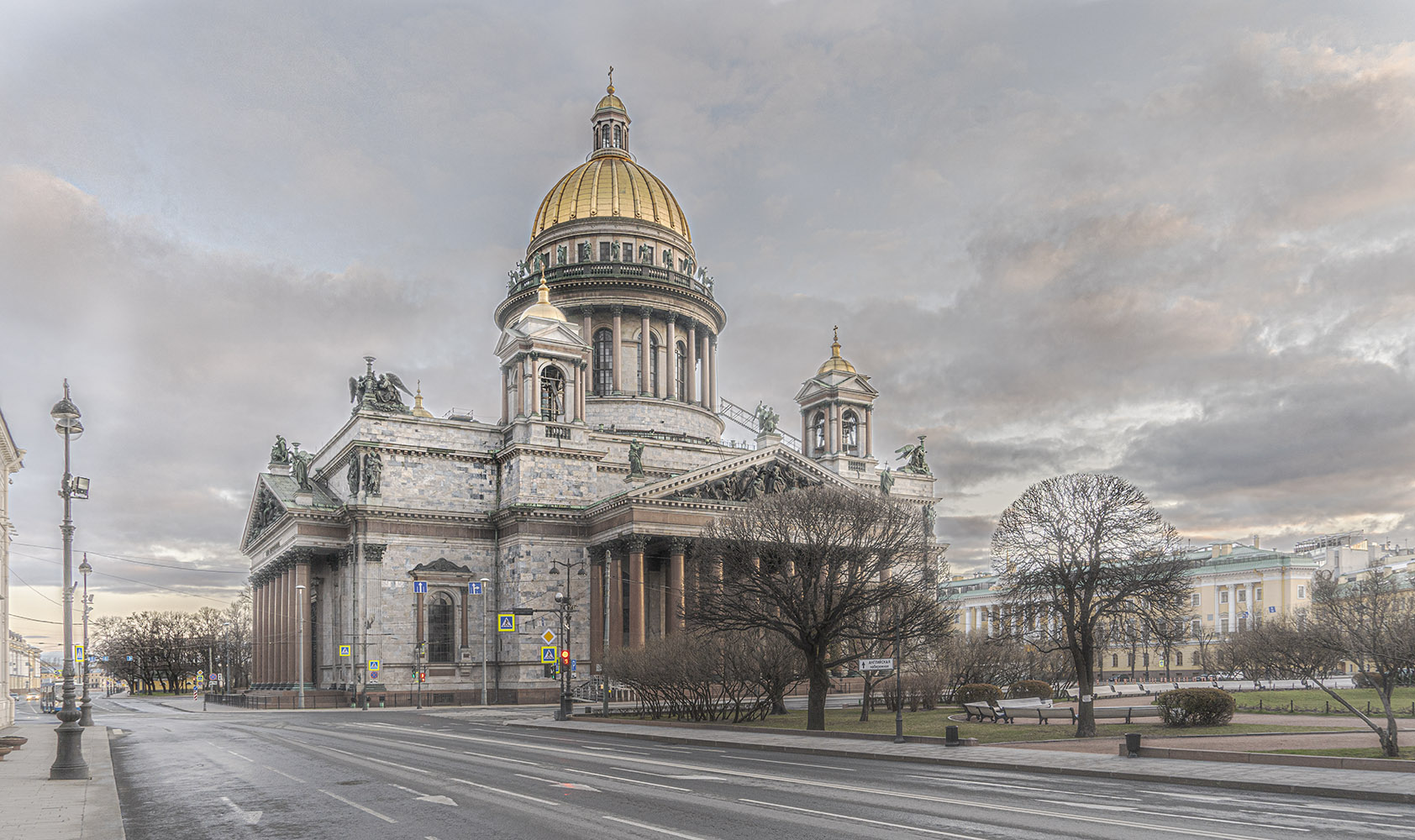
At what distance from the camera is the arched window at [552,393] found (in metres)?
71.2

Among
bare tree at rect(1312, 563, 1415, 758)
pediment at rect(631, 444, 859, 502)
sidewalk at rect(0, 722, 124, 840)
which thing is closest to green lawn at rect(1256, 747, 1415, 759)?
bare tree at rect(1312, 563, 1415, 758)

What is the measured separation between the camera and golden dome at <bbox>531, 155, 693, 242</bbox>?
8538cm

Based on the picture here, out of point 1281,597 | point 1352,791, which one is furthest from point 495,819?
point 1281,597

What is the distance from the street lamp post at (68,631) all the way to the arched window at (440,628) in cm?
3601

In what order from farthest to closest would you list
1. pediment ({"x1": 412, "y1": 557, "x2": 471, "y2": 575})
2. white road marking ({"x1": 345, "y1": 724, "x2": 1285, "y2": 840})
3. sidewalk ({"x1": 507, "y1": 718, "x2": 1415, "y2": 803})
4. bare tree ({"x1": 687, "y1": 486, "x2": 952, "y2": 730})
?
pediment ({"x1": 412, "y1": 557, "x2": 471, "y2": 575})
bare tree ({"x1": 687, "y1": 486, "x2": 952, "y2": 730})
sidewalk ({"x1": 507, "y1": 718, "x2": 1415, "y2": 803})
white road marking ({"x1": 345, "y1": 724, "x2": 1285, "y2": 840})

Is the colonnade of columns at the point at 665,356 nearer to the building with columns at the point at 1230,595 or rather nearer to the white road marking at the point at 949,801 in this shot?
the building with columns at the point at 1230,595

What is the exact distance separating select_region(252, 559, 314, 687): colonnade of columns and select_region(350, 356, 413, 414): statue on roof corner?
34.9 ft

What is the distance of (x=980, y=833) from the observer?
15.4 meters

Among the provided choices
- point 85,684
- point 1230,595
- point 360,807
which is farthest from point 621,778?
point 1230,595

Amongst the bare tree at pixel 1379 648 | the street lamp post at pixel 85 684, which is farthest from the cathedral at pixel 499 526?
the bare tree at pixel 1379 648

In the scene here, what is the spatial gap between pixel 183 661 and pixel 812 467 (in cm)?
11816

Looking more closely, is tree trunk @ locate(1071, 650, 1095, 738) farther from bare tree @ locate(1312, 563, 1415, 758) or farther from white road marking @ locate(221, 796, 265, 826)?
white road marking @ locate(221, 796, 265, 826)

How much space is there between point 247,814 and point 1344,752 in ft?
75.4

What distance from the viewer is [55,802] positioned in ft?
66.6
